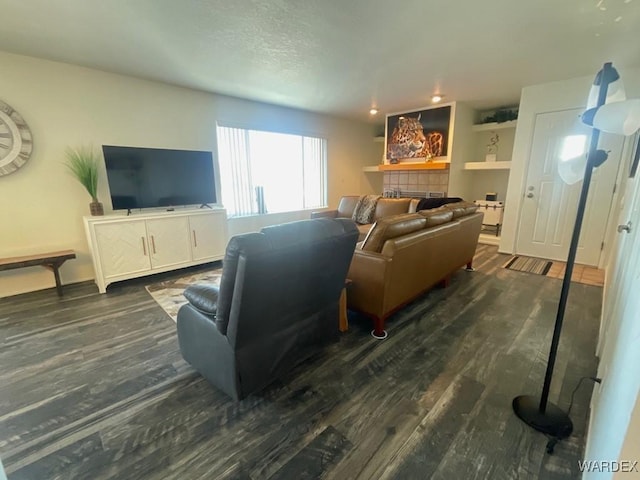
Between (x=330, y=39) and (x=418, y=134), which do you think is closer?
(x=330, y=39)

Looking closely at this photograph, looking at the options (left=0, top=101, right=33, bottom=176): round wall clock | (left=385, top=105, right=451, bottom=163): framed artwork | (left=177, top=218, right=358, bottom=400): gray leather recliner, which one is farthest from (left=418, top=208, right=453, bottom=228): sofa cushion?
(left=0, top=101, right=33, bottom=176): round wall clock

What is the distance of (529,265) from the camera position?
3.99 m

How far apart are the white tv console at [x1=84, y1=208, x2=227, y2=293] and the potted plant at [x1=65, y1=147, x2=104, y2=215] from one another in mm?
252

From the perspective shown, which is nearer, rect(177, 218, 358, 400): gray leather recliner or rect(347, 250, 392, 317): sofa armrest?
rect(177, 218, 358, 400): gray leather recliner

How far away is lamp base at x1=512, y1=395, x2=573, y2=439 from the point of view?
1386 millimetres

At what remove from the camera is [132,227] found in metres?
3.25

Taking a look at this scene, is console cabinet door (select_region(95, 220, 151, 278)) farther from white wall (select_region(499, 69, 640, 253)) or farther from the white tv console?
white wall (select_region(499, 69, 640, 253))

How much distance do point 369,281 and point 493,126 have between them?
4.70 meters

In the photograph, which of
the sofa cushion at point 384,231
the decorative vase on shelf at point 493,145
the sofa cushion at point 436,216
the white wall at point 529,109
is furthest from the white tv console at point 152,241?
the decorative vase on shelf at point 493,145

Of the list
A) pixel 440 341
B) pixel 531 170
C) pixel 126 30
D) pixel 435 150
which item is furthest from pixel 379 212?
pixel 126 30

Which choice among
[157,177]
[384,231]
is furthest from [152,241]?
[384,231]

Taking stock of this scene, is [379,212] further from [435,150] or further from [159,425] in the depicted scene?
[159,425]

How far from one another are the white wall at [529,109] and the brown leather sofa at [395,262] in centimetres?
235

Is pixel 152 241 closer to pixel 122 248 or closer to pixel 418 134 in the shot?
pixel 122 248
